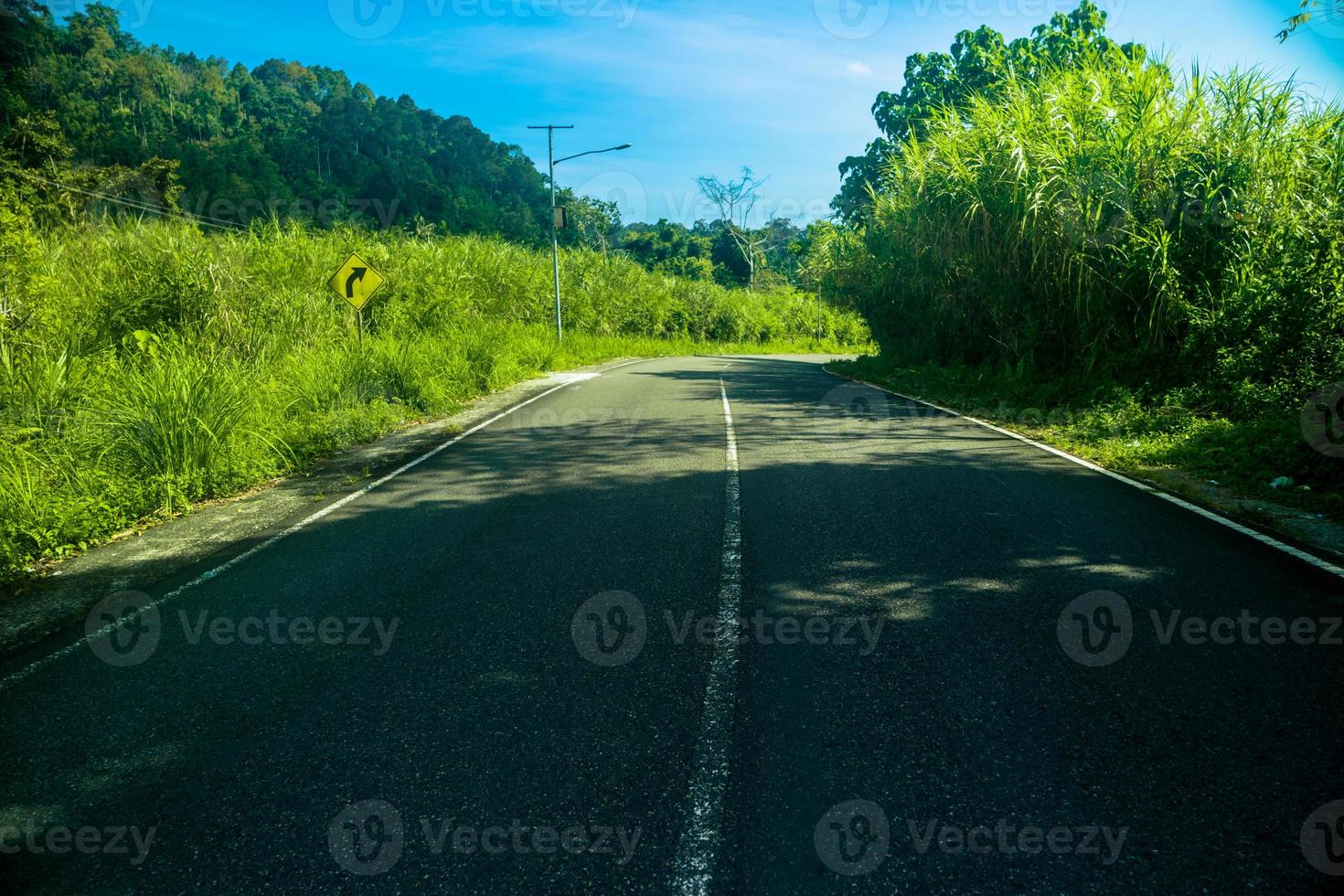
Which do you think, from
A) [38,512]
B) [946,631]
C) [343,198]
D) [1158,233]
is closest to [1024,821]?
[946,631]

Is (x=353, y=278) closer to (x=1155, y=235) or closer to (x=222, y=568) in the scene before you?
(x=222, y=568)

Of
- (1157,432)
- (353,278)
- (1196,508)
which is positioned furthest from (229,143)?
(1196,508)

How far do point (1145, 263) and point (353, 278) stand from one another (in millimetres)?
13293

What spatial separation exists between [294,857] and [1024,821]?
2355mm

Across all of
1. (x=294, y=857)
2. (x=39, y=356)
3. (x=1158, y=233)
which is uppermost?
(x=1158, y=233)

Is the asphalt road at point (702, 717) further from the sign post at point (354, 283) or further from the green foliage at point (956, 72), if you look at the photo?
the green foliage at point (956, 72)

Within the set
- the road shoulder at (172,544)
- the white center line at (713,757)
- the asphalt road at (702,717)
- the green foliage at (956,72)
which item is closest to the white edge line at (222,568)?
the asphalt road at (702,717)

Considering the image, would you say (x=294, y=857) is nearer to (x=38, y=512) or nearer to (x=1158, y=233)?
Result: (x=38, y=512)

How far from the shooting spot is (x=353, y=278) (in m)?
14.7

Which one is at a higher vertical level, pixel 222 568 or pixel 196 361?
pixel 196 361

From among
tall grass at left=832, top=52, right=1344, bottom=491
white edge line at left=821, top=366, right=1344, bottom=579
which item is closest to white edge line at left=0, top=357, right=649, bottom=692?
white edge line at left=821, top=366, right=1344, bottom=579

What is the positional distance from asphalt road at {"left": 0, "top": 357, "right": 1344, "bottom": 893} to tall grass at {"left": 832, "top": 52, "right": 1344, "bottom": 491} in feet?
16.6

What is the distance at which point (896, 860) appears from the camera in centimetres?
246

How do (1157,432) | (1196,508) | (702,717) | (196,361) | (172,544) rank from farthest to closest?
(1157,432) < (196,361) < (1196,508) < (172,544) < (702,717)
